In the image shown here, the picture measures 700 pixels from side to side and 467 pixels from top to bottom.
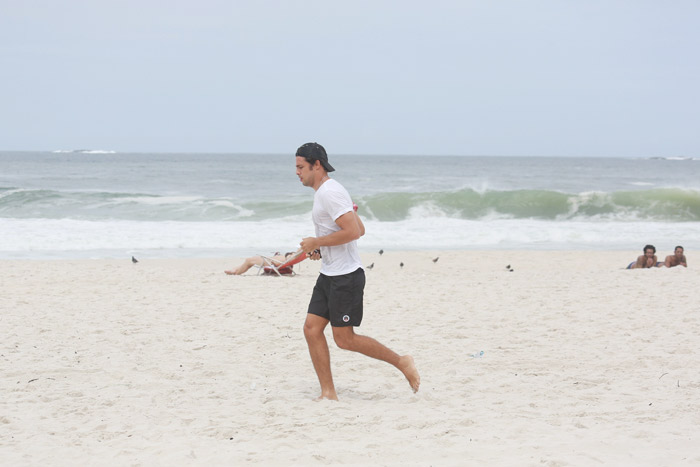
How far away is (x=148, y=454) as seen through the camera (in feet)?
11.8

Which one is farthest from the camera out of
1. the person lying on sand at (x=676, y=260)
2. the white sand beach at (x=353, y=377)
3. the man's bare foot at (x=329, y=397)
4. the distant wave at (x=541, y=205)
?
the distant wave at (x=541, y=205)

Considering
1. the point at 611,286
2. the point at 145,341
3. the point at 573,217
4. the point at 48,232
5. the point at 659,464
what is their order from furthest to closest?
the point at 573,217 → the point at 48,232 → the point at 611,286 → the point at 145,341 → the point at 659,464

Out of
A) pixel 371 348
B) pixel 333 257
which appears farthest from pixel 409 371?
pixel 333 257

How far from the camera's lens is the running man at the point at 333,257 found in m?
4.06

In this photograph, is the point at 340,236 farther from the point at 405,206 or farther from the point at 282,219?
the point at 405,206

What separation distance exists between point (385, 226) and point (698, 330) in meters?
14.6

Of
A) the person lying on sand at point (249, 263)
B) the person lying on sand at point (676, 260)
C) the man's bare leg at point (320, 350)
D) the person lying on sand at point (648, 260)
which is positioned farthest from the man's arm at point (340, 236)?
the person lying on sand at point (676, 260)

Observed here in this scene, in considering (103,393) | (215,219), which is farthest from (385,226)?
(103,393)

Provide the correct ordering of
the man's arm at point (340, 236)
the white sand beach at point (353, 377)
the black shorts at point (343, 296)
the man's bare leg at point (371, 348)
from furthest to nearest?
the man's bare leg at point (371, 348)
the black shorts at point (343, 296)
the man's arm at point (340, 236)
the white sand beach at point (353, 377)

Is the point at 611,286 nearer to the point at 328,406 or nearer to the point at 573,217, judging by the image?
the point at 328,406

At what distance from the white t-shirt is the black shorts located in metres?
A: 0.05

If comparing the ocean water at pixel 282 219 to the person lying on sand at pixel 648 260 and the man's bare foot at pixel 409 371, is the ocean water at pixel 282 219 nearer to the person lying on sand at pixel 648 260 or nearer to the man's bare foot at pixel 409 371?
the person lying on sand at pixel 648 260

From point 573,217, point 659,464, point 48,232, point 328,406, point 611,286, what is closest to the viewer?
point 659,464

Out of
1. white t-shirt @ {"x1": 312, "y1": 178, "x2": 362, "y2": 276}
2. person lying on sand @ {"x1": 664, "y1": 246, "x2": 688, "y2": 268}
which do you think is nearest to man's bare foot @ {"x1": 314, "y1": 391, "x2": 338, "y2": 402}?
white t-shirt @ {"x1": 312, "y1": 178, "x2": 362, "y2": 276}
